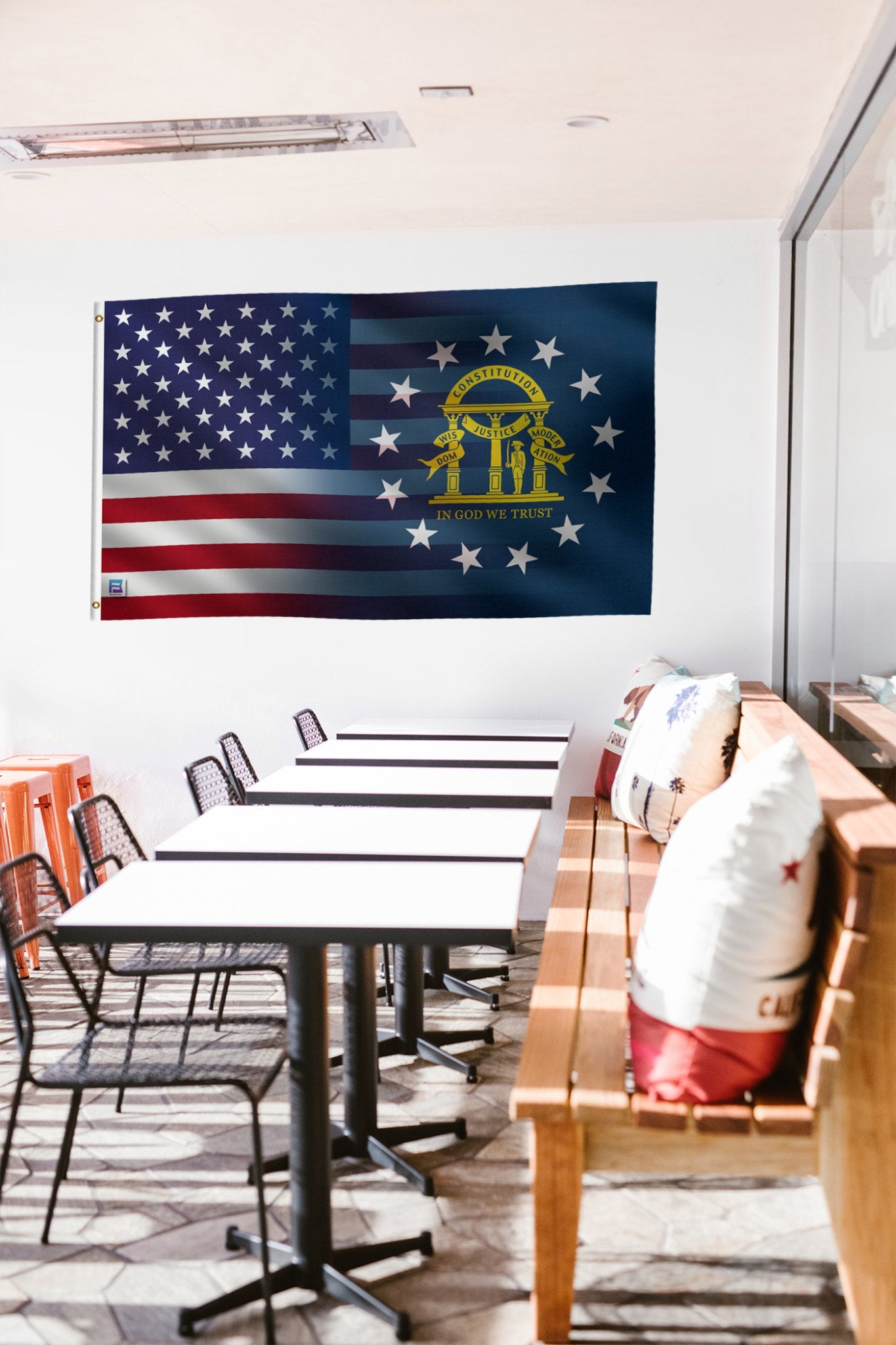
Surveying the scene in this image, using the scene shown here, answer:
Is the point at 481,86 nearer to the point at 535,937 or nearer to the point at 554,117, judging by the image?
the point at 554,117

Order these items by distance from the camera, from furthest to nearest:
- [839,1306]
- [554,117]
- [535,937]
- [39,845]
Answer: [39,845] < [535,937] < [554,117] < [839,1306]

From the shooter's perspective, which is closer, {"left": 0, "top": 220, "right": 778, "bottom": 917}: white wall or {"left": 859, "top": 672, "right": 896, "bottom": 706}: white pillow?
{"left": 859, "top": 672, "right": 896, "bottom": 706}: white pillow

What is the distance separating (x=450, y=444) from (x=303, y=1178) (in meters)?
3.60

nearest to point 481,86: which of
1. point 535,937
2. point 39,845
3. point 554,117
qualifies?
point 554,117

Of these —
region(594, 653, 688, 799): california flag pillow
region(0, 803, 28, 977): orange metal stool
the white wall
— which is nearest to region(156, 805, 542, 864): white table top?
region(594, 653, 688, 799): california flag pillow

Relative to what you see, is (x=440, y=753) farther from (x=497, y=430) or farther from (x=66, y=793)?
(x=66, y=793)

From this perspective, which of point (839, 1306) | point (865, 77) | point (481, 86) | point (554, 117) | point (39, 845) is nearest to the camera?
point (839, 1306)

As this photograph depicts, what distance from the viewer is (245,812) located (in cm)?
349

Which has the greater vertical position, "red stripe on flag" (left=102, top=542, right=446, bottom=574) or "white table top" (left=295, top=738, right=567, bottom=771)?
"red stripe on flag" (left=102, top=542, right=446, bottom=574)

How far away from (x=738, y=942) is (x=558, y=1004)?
2.24 feet

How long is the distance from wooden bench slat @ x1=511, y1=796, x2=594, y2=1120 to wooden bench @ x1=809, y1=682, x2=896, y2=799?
0.90 m

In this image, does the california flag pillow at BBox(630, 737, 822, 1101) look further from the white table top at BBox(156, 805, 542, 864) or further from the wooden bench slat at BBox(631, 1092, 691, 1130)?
the white table top at BBox(156, 805, 542, 864)

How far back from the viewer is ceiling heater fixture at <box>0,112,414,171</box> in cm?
409

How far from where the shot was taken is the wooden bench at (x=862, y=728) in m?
3.09
